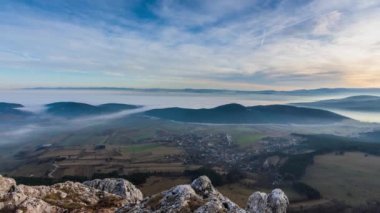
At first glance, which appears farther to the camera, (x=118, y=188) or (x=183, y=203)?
(x=118, y=188)

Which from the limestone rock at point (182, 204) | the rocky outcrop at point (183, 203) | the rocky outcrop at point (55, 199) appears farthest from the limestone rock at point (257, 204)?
the rocky outcrop at point (55, 199)

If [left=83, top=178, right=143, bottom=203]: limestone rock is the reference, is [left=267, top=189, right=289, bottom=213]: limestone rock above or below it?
above

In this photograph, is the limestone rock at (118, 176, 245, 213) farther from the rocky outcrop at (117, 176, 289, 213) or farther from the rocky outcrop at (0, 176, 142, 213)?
the rocky outcrop at (0, 176, 142, 213)

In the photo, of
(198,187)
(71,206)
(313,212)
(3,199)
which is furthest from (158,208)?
(313,212)

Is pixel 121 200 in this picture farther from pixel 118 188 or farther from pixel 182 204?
pixel 182 204

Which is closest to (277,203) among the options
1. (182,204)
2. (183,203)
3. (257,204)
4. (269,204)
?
(269,204)

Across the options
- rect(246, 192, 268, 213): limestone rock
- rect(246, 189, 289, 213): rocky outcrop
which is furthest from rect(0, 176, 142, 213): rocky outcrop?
rect(246, 189, 289, 213): rocky outcrop

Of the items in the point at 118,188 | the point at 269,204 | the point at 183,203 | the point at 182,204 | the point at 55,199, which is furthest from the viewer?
the point at 118,188

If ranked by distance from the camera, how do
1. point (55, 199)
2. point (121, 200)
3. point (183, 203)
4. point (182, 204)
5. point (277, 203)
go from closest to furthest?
1. point (182, 204)
2. point (183, 203)
3. point (55, 199)
4. point (121, 200)
5. point (277, 203)

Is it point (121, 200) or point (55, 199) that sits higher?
point (121, 200)
